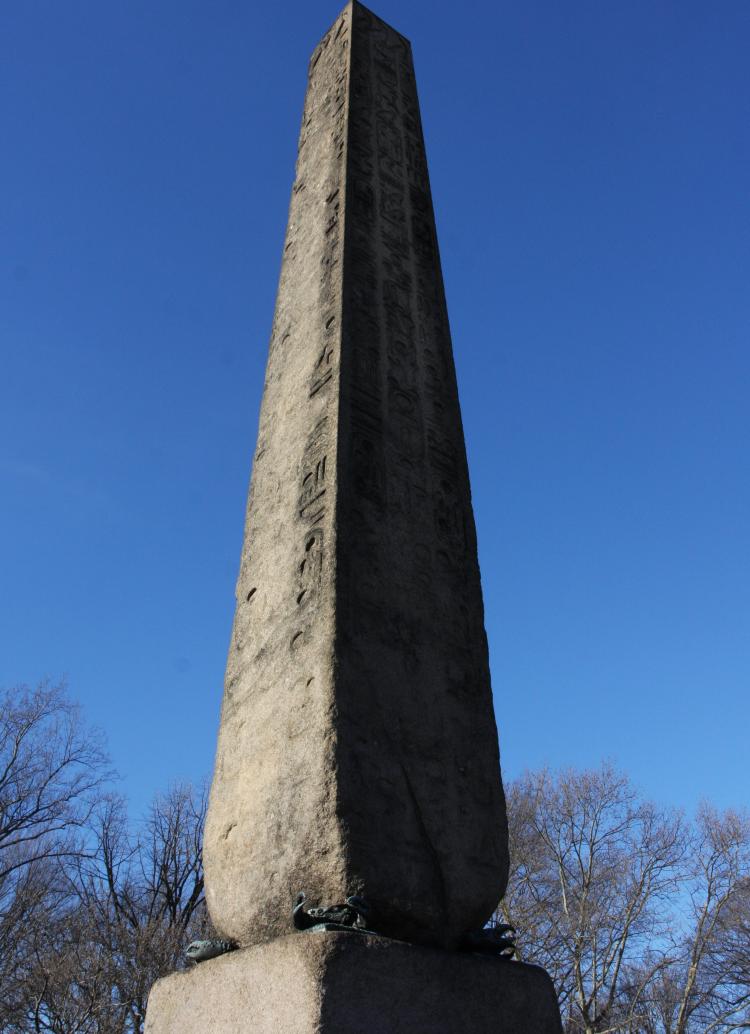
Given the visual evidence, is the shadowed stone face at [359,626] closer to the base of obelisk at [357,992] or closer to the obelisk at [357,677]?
the obelisk at [357,677]

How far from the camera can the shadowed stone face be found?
2.94 meters

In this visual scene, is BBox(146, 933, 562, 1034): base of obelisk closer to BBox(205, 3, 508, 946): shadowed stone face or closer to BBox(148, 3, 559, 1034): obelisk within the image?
BBox(148, 3, 559, 1034): obelisk

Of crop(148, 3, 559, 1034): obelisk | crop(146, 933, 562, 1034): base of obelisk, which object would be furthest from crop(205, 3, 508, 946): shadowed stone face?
crop(146, 933, 562, 1034): base of obelisk

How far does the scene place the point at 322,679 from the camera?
316 centimetres

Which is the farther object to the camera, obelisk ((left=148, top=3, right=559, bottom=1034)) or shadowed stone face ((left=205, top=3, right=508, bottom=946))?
shadowed stone face ((left=205, top=3, right=508, bottom=946))

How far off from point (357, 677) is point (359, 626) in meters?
0.22

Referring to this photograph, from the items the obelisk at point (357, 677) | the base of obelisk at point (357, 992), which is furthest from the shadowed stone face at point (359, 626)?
the base of obelisk at point (357, 992)

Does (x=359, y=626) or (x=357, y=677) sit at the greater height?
(x=359, y=626)

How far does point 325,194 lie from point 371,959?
4.27m

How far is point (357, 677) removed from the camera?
10.5 feet

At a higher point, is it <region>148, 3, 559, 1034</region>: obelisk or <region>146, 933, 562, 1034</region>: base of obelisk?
<region>148, 3, 559, 1034</region>: obelisk

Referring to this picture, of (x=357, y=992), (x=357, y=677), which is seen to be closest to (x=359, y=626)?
(x=357, y=677)

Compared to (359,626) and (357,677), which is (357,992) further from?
(359,626)

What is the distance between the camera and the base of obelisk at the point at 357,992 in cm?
244
